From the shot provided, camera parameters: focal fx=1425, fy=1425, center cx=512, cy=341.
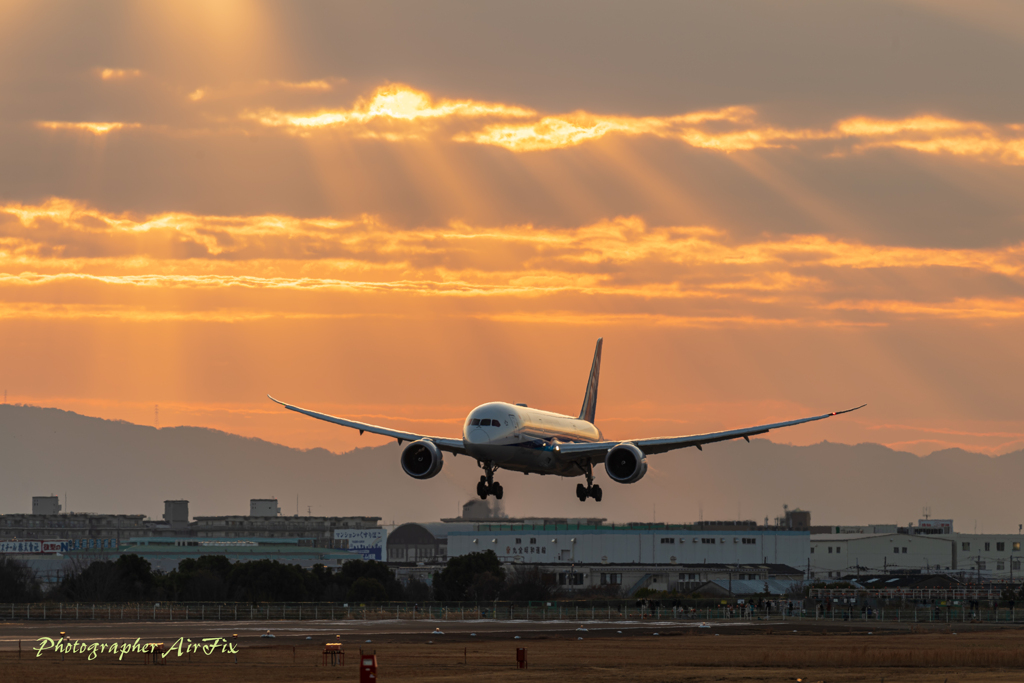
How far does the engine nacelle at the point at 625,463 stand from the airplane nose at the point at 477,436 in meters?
11.0

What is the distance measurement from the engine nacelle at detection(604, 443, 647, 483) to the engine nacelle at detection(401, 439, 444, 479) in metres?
12.1

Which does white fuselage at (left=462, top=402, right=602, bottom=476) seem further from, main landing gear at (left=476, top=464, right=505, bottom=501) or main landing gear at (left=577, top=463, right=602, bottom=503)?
main landing gear at (left=577, top=463, right=602, bottom=503)

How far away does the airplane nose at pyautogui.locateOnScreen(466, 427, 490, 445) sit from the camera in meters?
94.8

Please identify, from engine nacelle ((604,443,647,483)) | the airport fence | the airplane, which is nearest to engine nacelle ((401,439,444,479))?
the airplane

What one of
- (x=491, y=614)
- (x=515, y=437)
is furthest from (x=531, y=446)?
(x=491, y=614)

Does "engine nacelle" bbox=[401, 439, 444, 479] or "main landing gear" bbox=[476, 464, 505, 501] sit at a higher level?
"engine nacelle" bbox=[401, 439, 444, 479]

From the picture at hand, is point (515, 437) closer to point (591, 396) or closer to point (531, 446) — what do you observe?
point (531, 446)

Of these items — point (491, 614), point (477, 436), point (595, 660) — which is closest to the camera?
point (477, 436)

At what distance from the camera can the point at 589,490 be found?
110 metres

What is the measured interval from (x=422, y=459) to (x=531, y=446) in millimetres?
8786

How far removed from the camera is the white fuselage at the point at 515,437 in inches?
3745

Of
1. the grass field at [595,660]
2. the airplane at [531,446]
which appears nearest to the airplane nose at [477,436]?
the airplane at [531,446]

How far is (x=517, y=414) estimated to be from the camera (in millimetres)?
96625

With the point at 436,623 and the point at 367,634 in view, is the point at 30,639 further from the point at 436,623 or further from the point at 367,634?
the point at 436,623
